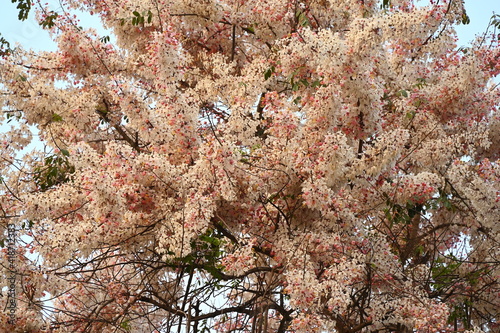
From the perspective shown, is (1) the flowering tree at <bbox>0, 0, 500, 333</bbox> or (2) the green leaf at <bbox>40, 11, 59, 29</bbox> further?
(2) the green leaf at <bbox>40, 11, 59, 29</bbox>

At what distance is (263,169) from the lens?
6250 millimetres

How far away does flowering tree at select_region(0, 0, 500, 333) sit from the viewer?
6.00 m

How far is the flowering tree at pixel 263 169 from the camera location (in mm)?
6004

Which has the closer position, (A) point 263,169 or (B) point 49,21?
(A) point 263,169

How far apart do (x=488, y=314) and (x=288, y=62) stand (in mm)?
3295

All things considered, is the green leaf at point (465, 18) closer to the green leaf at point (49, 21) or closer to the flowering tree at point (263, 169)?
the flowering tree at point (263, 169)

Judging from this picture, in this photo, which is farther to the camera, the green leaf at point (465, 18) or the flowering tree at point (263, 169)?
the green leaf at point (465, 18)

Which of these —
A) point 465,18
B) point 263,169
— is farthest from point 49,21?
point 465,18

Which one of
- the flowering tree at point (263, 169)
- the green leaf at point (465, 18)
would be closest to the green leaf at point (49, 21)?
the flowering tree at point (263, 169)

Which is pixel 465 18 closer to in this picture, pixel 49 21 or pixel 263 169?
pixel 263 169

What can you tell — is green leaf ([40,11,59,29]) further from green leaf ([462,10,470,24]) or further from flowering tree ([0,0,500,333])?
green leaf ([462,10,470,24])

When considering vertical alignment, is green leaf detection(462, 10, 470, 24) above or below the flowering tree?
above

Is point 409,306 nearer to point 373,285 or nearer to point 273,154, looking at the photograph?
point 373,285

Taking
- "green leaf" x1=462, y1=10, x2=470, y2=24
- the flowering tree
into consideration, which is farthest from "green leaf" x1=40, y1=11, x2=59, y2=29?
"green leaf" x1=462, y1=10, x2=470, y2=24
